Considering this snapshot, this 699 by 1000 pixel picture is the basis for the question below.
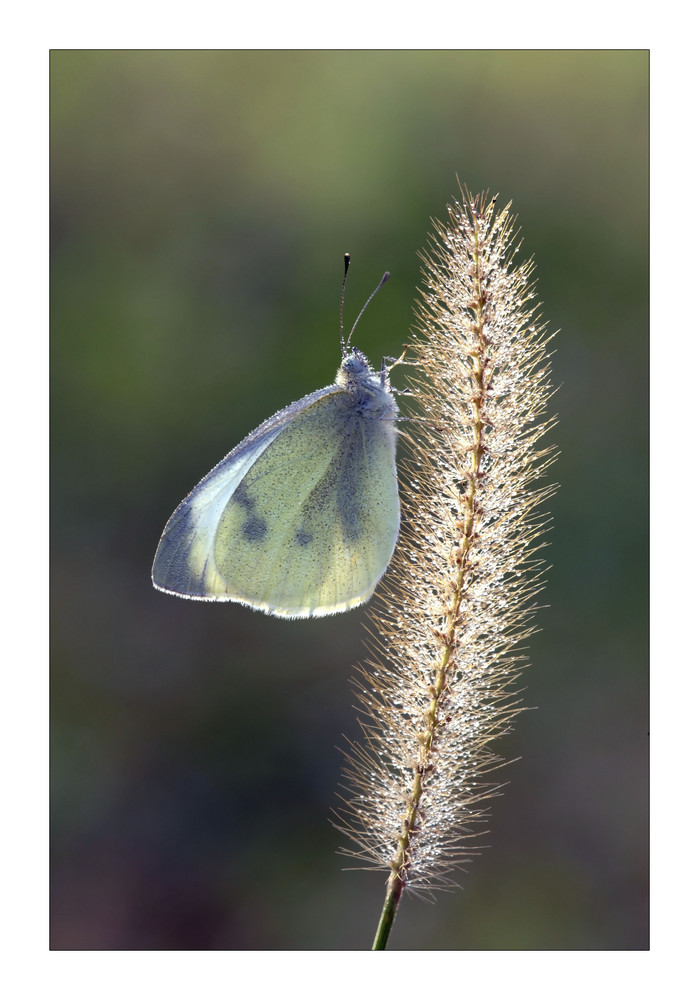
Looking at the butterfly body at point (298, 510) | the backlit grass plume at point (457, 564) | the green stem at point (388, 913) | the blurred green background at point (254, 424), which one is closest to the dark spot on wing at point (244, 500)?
the butterfly body at point (298, 510)

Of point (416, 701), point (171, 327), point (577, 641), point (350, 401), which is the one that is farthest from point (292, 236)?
point (416, 701)

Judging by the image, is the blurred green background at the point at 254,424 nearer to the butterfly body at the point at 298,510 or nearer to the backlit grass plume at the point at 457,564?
the butterfly body at the point at 298,510

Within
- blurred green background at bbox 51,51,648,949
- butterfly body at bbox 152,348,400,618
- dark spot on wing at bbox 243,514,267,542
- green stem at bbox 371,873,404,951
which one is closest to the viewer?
green stem at bbox 371,873,404,951

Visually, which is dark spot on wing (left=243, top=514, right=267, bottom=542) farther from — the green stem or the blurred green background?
the green stem

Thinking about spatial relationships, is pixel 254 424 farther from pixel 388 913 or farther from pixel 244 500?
pixel 388 913

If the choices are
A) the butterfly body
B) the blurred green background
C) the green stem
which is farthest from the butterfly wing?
the blurred green background

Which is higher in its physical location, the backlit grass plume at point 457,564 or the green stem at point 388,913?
the backlit grass plume at point 457,564

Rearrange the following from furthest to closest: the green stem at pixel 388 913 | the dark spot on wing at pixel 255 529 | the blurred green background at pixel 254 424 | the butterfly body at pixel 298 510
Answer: the blurred green background at pixel 254 424 < the dark spot on wing at pixel 255 529 < the butterfly body at pixel 298 510 < the green stem at pixel 388 913
